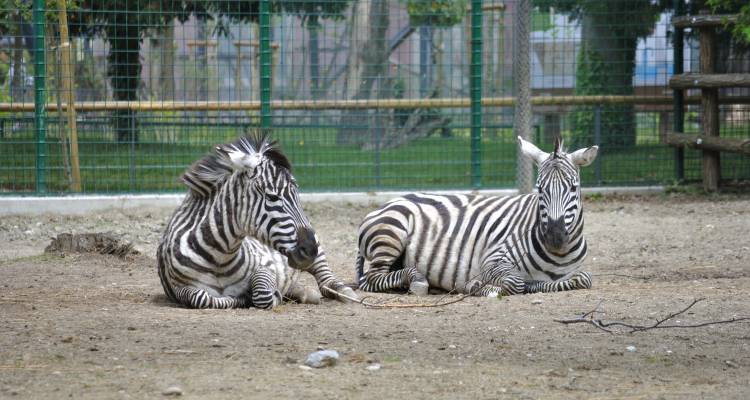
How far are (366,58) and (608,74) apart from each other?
415cm

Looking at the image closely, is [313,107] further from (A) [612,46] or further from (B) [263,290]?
(B) [263,290]

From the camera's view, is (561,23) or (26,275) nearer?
(26,275)

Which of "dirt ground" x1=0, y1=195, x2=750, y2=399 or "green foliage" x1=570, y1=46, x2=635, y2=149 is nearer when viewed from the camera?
"dirt ground" x1=0, y1=195, x2=750, y2=399

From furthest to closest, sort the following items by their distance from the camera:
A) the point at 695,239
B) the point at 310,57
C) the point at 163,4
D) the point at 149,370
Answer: the point at 310,57 < the point at 163,4 < the point at 695,239 < the point at 149,370

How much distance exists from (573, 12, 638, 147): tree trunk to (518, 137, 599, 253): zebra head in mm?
6753

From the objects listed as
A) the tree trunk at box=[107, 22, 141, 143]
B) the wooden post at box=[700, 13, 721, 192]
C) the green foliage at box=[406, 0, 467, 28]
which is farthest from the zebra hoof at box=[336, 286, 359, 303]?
the green foliage at box=[406, 0, 467, 28]

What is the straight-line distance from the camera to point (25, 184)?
12.5m

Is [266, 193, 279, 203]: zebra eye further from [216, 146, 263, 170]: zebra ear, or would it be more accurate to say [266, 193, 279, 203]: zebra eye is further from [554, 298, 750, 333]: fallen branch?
[554, 298, 750, 333]: fallen branch

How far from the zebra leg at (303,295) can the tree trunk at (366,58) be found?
6442mm

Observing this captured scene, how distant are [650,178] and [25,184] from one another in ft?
28.2

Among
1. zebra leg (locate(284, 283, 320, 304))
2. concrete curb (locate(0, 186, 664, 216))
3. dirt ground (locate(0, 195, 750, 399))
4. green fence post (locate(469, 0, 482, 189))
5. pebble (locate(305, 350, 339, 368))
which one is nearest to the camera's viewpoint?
dirt ground (locate(0, 195, 750, 399))

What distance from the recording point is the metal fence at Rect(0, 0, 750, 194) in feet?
41.1

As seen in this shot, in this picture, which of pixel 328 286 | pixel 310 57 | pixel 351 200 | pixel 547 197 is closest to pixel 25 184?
pixel 351 200

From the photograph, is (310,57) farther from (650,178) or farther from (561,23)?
(650,178)
